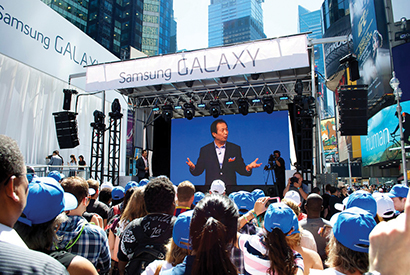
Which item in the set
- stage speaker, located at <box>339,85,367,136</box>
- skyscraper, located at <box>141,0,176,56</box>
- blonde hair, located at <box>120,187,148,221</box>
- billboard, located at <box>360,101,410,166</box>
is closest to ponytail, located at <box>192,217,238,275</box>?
blonde hair, located at <box>120,187,148,221</box>

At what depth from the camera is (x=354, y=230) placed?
5.26 ft

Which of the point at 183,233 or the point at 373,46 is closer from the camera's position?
the point at 183,233

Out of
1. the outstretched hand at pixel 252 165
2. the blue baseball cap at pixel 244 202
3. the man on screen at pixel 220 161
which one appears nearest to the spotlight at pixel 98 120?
the man on screen at pixel 220 161

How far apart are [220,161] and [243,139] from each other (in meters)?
1.62

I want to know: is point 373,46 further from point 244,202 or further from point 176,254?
point 176,254

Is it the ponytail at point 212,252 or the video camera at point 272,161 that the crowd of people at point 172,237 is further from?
the video camera at point 272,161

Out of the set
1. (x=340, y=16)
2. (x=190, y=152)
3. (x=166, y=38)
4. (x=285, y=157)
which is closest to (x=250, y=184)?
(x=285, y=157)

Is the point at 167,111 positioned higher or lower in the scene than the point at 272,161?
higher

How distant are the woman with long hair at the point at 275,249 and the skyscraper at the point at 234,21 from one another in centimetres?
13560

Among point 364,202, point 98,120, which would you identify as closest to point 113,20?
point 98,120

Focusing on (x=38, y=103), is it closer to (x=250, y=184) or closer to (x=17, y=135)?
(x=17, y=135)

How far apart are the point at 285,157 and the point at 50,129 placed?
1095 cm

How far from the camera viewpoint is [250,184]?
531 inches

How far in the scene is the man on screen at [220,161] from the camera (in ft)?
45.2
